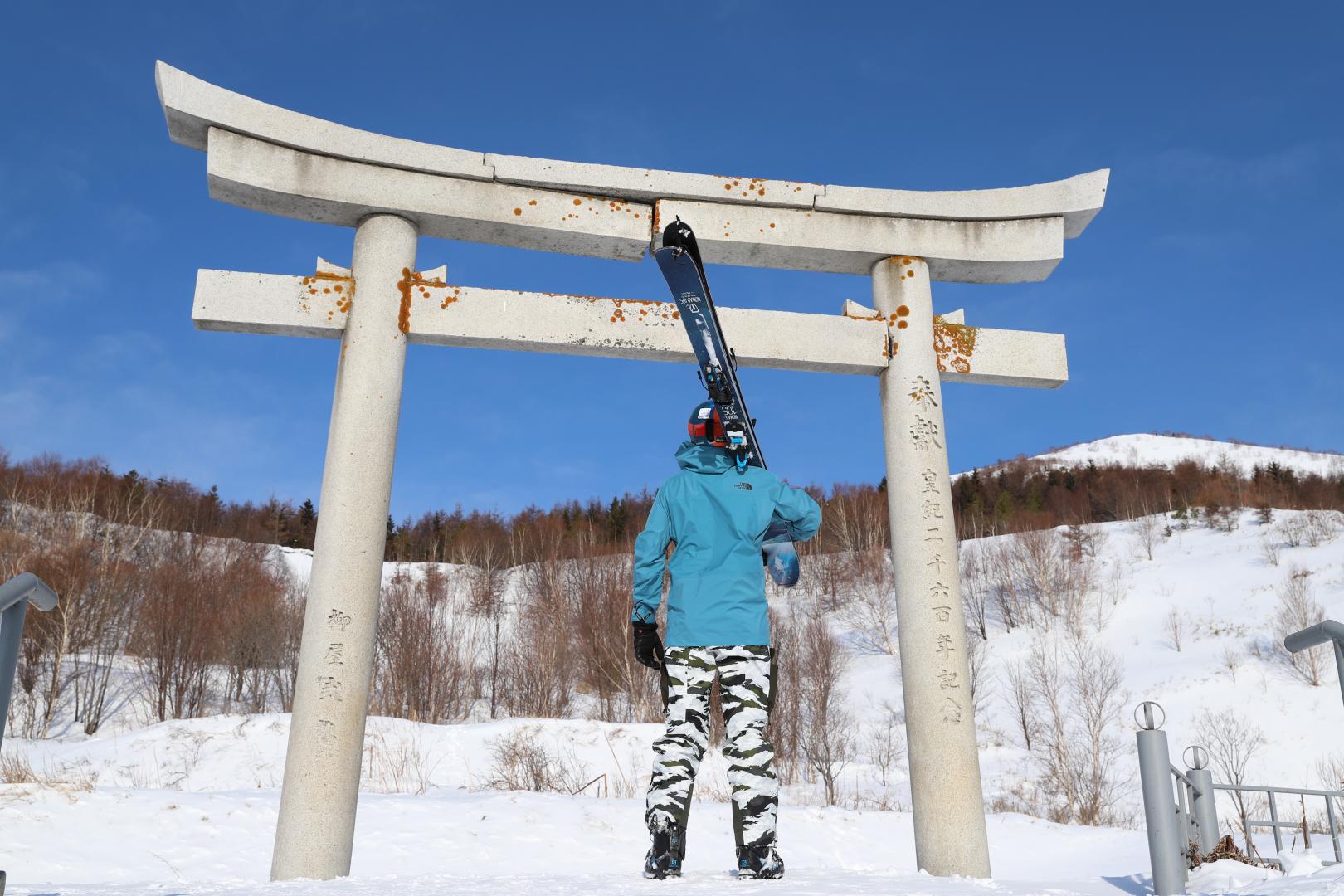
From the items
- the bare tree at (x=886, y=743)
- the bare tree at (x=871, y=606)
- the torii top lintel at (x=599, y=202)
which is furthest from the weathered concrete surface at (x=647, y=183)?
the bare tree at (x=871, y=606)

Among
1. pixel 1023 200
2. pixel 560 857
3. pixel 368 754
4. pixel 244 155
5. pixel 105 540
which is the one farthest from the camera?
pixel 105 540

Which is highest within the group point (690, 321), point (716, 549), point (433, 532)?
point (433, 532)

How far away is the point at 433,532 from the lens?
44969 mm

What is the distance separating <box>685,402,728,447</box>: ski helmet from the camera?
4598mm

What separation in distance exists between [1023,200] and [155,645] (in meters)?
27.5

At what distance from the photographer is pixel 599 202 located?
707cm

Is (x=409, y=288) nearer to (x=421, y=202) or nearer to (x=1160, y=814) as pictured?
(x=421, y=202)

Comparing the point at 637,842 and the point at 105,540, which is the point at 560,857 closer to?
the point at 637,842

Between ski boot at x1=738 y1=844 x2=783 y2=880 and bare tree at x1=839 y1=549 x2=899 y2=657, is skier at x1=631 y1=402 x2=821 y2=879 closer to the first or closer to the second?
ski boot at x1=738 y1=844 x2=783 y2=880

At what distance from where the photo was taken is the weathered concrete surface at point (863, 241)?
7160mm

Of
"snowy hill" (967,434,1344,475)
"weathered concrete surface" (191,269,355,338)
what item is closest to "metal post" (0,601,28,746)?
"weathered concrete surface" (191,269,355,338)

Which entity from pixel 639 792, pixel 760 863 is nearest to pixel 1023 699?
pixel 639 792

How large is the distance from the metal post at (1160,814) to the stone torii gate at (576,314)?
147 cm

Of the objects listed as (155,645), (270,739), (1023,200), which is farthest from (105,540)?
(1023,200)
